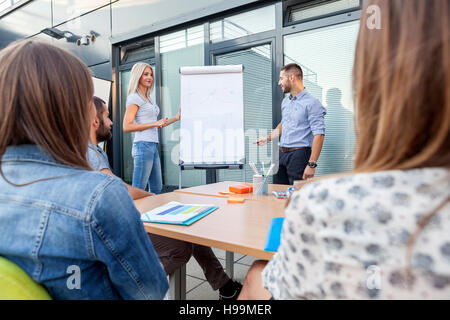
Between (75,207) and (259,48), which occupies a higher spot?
(259,48)

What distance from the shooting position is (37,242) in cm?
58

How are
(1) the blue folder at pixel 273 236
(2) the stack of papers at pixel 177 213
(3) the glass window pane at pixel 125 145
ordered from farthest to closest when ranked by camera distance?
(3) the glass window pane at pixel 125 145 < (2) the stack of papers at pixel 177 213 < (1) the blue folder at pixel 273 236

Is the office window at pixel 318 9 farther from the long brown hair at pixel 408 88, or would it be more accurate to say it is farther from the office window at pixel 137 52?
the long brown hair at pixel 408 88

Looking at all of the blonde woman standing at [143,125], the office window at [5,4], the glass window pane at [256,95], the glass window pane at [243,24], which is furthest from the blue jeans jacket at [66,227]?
the office window at [5,4]

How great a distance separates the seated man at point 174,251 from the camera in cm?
133

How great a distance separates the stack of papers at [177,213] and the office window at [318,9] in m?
2.64

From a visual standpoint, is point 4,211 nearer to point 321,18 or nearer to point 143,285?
point 143,285

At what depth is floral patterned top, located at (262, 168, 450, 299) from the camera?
1.35ft

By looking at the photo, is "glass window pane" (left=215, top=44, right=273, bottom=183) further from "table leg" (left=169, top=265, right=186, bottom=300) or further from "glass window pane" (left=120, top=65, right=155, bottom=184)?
"table leg" (left=169, top=265, right=186, bottom=300)

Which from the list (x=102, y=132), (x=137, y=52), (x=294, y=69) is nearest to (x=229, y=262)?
(x=102, y=132)

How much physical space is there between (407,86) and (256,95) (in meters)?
3.23

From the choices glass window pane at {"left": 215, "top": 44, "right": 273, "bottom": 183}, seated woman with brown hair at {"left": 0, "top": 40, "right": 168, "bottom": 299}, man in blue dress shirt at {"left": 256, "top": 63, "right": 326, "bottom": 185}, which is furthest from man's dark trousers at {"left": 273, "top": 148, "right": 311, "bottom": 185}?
seated woman with brown hair at {"left": 0, "top": 40, "right": 168, "bottom": 299}

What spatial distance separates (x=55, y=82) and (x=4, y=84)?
104mm

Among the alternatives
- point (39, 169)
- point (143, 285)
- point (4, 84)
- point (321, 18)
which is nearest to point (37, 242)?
point (39, 169)
